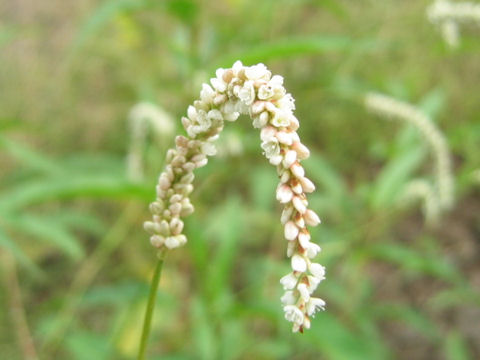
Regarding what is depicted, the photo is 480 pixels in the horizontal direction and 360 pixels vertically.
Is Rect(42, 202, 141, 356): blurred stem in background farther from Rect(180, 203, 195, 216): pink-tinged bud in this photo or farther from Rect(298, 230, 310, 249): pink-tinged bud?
Rect(298, 230, 310, 249): pink-tinged bud

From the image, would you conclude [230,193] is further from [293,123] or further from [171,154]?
[293,123]

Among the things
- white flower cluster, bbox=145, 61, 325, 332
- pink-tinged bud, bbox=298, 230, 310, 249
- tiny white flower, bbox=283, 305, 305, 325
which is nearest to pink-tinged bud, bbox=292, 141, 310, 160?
white flower cluster, bbox=145, 61, 325, 332

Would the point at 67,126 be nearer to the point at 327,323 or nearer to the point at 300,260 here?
the point at 327,323

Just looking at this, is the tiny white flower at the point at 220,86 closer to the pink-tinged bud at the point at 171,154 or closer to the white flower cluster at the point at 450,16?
the pink-tinged bud at the point at 171,154

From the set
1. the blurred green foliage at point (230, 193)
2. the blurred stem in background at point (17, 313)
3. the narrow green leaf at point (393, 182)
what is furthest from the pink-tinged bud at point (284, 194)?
the blurred stem in background at point (17, 313)

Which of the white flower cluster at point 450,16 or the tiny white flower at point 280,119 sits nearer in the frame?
the tiny white flower at point 280,119
